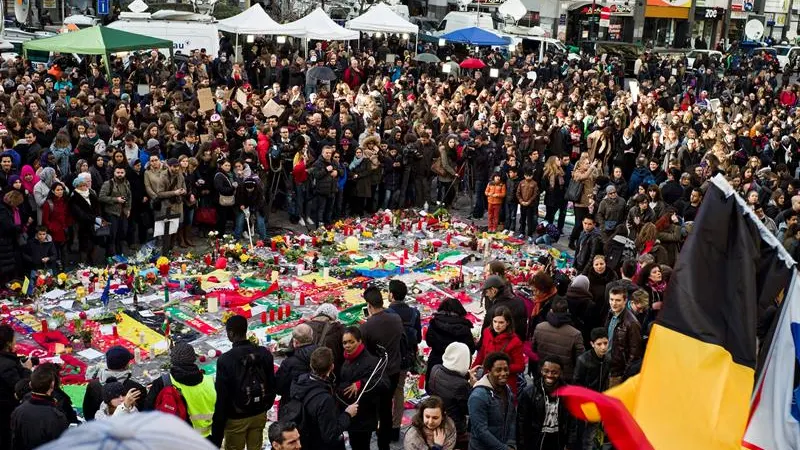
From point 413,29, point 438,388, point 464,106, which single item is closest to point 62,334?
point 438,388

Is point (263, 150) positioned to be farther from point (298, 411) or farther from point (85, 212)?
point (298, 411)

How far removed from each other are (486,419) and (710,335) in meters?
2.35

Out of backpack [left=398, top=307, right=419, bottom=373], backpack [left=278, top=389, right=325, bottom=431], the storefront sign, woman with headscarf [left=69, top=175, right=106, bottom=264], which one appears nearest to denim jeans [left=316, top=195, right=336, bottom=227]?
woman with headscarf [left=69, top=175, right=106, bottom=264]

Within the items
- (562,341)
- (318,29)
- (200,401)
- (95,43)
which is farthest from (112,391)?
(318,29)

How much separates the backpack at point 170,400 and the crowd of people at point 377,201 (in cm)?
2

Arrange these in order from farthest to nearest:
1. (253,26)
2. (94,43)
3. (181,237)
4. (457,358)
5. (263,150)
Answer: (253,26), (94,43), (263,150), (181,237), (457,358)

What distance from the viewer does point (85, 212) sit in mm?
12258

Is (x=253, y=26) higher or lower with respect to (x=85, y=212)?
higher

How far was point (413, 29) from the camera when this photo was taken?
29.6 metres

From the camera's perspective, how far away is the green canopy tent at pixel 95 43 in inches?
819

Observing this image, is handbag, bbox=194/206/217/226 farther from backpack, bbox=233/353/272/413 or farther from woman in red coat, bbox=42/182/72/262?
backpack, bbox=233/353/272/413

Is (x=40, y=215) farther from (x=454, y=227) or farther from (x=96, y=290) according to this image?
(x=454, y=227)

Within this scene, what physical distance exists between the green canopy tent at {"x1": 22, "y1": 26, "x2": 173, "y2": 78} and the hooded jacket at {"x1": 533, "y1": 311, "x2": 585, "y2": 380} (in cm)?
1561

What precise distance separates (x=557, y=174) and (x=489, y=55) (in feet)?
63.7
